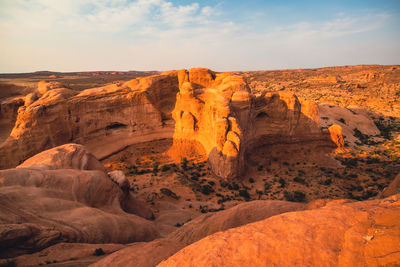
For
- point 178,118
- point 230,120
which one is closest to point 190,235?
point 230,120

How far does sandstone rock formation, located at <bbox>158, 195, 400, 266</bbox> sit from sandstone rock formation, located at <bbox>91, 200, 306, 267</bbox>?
225 centimetres

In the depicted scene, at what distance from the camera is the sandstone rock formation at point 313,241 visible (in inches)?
162

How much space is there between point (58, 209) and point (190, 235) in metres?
6.00

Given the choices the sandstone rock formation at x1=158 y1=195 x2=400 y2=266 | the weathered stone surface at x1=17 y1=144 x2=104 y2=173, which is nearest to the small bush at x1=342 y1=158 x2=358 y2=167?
the sandstone rock formation at x1=158 y1=195 x2=400 y2=266

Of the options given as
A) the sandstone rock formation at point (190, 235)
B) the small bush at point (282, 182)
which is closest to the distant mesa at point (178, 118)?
the small bush at point (282, 182)

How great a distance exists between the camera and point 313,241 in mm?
4676

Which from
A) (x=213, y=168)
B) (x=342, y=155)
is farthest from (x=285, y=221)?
(x=342, y=155)

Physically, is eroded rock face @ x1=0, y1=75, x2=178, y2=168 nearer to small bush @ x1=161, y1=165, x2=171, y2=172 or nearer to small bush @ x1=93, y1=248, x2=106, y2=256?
small bush @ x1=161, y1=165, x2=171, y2=172

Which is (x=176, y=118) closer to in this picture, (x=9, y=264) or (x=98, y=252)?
(x=98, y=252)

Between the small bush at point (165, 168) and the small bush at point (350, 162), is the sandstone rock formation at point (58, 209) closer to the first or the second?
the small bush at point (165, 168)

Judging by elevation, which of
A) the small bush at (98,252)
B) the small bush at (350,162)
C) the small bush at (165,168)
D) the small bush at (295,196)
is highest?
the small bush at (98,252)

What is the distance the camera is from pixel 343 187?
22.3 meters

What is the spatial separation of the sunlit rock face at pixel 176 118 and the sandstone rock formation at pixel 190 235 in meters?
12.5

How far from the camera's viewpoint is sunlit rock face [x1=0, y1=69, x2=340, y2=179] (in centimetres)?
2172
